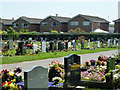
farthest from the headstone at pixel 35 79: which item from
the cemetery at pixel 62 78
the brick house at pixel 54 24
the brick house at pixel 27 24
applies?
the brick house at pixel 27 24

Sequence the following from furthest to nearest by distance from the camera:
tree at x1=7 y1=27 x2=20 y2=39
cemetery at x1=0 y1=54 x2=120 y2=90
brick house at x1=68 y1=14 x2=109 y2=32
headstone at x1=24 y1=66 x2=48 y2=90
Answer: brick house at x1=68 y1=14 x2=109 y2=32, tree at x1=7 y1=27 x2=20 y2=39, cemetery at x1=0 y1=54 x2=120 y2=90, headstone at x1=24 y1=66 x2=48 y2=90

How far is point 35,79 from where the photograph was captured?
21.0ft

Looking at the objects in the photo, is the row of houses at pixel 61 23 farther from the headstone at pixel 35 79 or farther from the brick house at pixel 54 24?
the headstone at pixel 35 79

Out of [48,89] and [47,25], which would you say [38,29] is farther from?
[48,89]

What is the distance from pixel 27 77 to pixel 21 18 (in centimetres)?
5461

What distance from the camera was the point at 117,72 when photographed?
9477 mm

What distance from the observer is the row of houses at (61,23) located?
53844 millimetres

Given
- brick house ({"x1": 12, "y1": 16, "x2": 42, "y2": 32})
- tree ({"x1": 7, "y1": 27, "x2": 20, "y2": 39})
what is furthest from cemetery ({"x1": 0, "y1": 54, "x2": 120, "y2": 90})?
brick house ({"x1": 12, "y1": 16, "x2": 42, "y2": 32})

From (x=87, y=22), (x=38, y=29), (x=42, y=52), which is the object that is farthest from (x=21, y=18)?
(x=42, y=52)

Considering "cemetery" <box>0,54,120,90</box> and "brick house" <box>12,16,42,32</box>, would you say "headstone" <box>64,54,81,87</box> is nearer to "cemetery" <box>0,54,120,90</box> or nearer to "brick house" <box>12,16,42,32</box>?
"cemetery" <box>0,54,120,90</box>

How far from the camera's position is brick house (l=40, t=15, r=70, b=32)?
2220 inches

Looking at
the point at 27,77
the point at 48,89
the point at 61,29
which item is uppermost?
the point at 61,29

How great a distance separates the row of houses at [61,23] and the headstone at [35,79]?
155 feet

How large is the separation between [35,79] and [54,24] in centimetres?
5114
